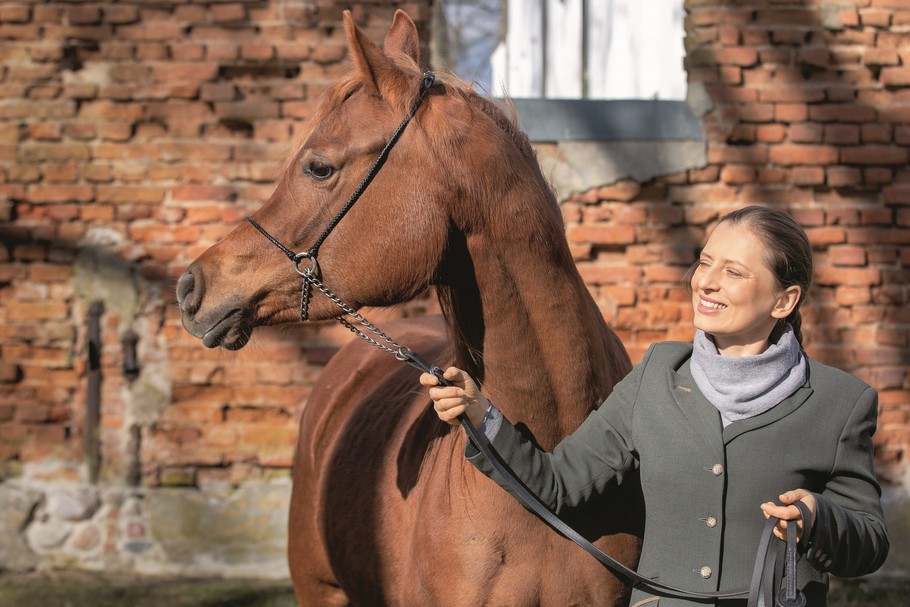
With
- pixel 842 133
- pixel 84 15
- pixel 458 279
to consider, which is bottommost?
pixel 458 279

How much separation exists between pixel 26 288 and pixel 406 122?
339cm

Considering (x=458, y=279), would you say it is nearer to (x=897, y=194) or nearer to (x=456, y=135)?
(x=456, y=135)

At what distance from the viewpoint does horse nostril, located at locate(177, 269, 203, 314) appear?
81.9 inches

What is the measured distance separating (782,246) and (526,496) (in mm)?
744

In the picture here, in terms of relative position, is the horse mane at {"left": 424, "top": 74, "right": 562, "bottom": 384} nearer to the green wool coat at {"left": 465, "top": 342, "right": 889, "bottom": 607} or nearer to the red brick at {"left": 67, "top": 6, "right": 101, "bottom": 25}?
the green wool coat at {"left": 465, "top": 342, "right": 889, "bottom": 607}

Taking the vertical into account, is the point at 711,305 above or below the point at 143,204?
below

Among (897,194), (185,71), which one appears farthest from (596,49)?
(185,71)

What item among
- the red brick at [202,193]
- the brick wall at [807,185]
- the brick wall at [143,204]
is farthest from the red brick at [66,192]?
the brick wall at [807,185]

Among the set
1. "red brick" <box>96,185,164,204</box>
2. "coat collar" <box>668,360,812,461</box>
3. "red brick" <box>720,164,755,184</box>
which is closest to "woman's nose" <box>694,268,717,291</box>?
"coat collar" <box>668,360,812,461</box>

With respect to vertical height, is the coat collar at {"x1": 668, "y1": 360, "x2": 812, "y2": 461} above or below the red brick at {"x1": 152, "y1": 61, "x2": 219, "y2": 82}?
below

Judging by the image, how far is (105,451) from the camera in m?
4.61

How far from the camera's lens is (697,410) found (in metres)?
1.81

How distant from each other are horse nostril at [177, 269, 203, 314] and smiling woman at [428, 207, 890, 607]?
617 millimetres

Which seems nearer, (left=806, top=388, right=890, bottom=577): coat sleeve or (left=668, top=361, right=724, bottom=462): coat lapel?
(left=806, top=388, right=890, bottom=577): coat sleeve
